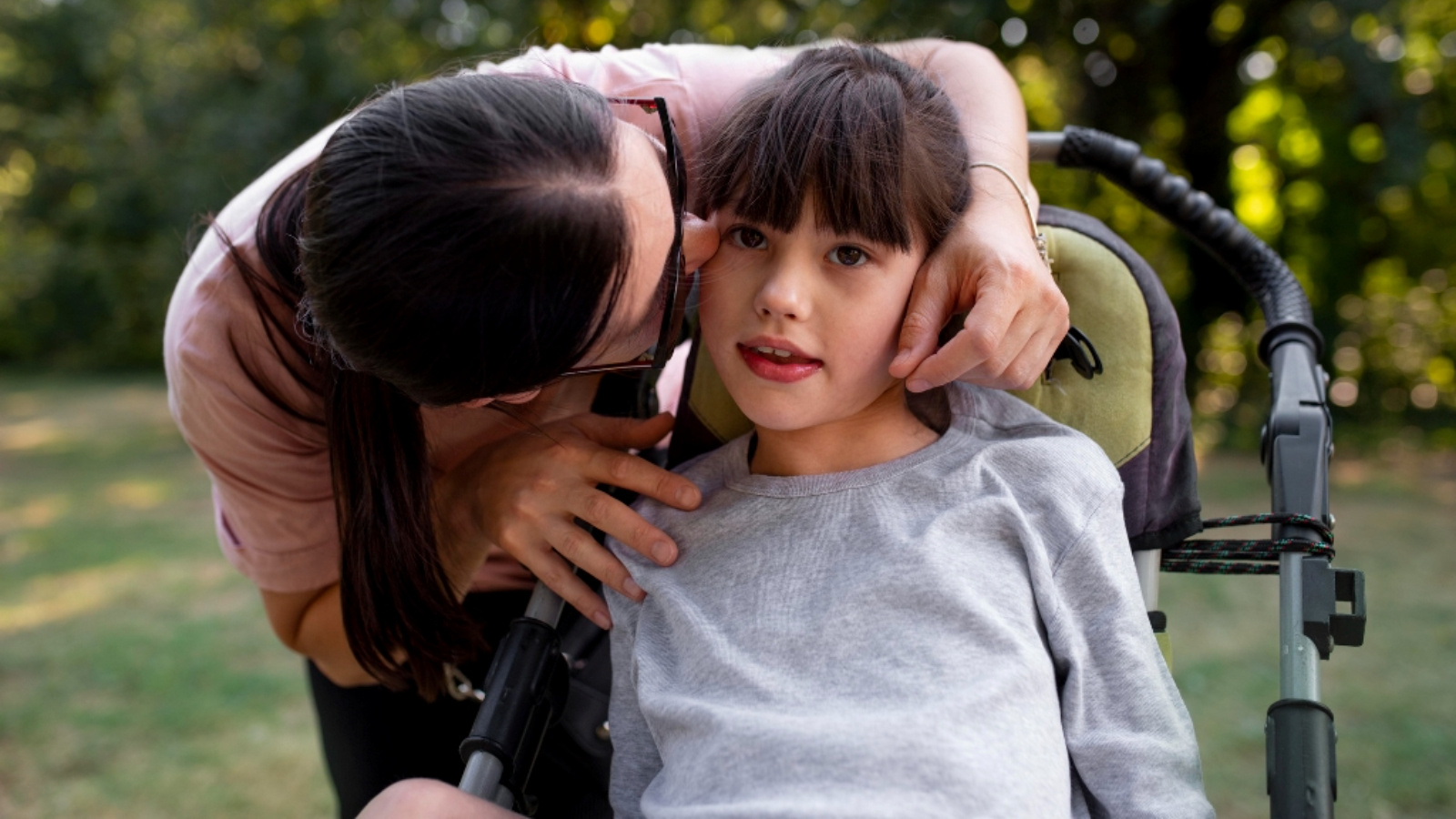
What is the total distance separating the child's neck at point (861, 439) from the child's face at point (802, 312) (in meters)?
0.10

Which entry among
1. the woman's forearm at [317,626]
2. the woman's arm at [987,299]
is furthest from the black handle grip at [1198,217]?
the woman's forearm at [317,626]

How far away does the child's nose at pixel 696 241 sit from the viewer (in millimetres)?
1272

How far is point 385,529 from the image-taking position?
1.39 m

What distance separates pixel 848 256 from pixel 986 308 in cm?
18

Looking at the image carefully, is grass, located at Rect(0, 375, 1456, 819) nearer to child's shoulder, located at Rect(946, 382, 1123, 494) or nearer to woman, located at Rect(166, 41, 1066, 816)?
woman, located at Rect(166, 41, 1066, 816)

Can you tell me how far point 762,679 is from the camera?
1.27m

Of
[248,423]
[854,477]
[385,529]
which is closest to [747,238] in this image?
[854,477]

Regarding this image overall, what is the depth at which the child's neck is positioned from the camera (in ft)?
4.75

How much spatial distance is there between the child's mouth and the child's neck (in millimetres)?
151

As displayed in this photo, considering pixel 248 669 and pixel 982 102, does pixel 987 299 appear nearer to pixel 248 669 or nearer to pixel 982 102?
pixel 982 102

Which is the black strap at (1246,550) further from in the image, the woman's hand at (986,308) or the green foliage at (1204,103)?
the green foliage at (1204,103)

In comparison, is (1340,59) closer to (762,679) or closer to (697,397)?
(697,397)

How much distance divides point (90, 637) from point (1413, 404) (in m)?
7.81

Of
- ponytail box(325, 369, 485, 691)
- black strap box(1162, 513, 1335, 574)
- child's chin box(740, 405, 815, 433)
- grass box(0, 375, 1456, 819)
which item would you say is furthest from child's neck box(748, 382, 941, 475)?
grass box(0, 375, 1456, 819)
